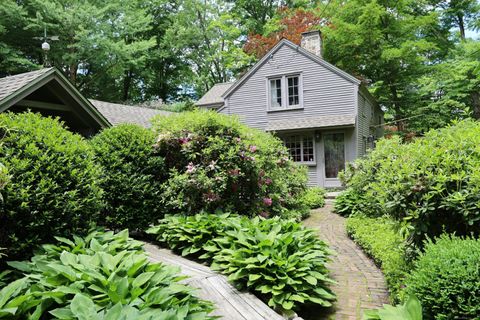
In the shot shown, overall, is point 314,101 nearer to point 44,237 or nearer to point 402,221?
point 402,221

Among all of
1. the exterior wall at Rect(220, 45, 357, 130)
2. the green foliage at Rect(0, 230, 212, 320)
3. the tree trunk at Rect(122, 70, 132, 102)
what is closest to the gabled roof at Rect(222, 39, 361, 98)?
the exterior wall at Rect(220, 45, 357, 130)

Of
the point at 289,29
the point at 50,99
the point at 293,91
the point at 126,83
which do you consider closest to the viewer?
the point at 50,99

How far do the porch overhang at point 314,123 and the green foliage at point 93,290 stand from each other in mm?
11274

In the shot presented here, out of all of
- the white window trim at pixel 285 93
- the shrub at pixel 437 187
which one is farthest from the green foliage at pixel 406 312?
the white window trim at pixel 285 93

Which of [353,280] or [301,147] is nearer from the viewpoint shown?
[353,280]

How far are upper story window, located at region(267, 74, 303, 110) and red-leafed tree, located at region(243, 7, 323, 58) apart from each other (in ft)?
19.3

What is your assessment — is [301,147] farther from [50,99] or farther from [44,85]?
[44,85]

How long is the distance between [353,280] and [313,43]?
13597 mm

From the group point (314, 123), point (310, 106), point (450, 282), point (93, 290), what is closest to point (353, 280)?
point (450, 282)

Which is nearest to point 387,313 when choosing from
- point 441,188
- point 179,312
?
point 441,188

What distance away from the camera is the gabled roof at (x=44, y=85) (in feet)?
19.0

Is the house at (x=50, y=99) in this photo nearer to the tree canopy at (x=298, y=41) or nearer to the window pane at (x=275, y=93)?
the window pane at (x=275, y=93)

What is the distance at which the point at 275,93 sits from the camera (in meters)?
15.2

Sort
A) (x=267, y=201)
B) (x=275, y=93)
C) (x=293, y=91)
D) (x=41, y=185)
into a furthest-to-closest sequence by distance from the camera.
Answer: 1. (x=275, y=93)
2. (x=293, y=91)
3. (x=267, y=201)
4. (x=41, y=185)
